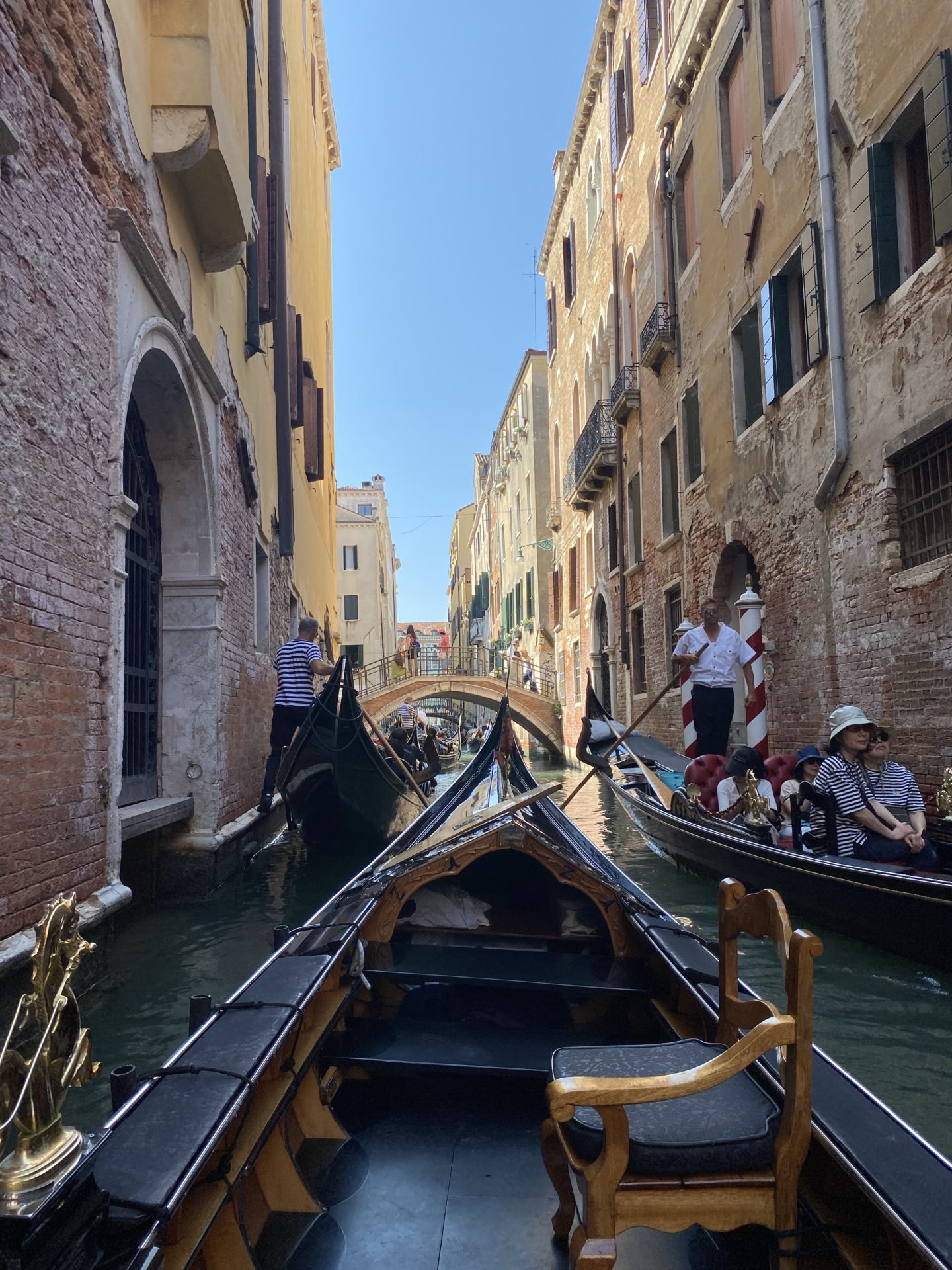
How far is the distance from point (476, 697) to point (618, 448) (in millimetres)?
7332

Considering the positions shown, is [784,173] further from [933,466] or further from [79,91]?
[79,91]

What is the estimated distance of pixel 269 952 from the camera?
12.4ft

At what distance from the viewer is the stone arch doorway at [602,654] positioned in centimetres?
1339

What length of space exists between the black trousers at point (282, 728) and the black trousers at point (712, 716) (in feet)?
8.02

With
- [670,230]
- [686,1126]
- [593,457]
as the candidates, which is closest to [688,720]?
[670,230]

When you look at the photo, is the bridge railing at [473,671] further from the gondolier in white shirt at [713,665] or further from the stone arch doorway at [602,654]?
the gondolier in white shirt at [713,665]

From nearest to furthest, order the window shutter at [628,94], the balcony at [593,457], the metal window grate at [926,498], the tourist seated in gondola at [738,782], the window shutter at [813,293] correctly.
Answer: the metal window grate at [926,498]
the tourist seated in gondola at [738,782]
the window shutter at [813,293]
the window shutter at [628,94]
the balcony at [593,457]

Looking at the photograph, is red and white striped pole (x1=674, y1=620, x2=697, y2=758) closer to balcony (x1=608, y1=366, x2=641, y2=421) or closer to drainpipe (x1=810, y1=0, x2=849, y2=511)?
drainpipe (x1=810, y1=0, x2=849, y2=511)

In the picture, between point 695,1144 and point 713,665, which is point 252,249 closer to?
point 713,665

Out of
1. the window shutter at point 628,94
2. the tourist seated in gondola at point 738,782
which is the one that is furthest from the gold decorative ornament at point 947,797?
the window shutter at point 628,94

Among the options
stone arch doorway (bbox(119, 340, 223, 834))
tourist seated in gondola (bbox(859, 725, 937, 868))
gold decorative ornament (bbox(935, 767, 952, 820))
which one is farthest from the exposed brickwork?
gold decorative ornament (bbox(935, 767, 952, 820))

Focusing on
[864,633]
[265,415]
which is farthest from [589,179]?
[864,633]

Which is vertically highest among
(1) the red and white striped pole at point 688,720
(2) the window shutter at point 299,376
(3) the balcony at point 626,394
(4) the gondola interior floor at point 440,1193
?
(3) the balcony at point 626,394

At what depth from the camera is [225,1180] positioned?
4.03 ft
